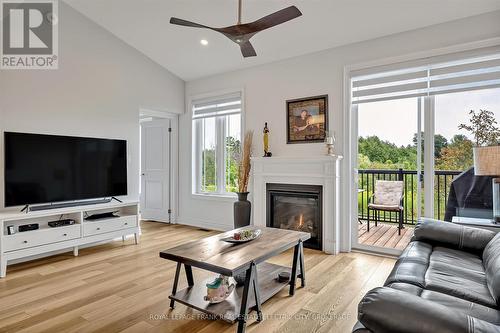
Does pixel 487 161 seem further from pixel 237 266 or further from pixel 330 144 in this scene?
pixel 237 266

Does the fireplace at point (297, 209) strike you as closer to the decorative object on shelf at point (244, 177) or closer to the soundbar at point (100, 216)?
the decorative object on shelf at point (244, 177)

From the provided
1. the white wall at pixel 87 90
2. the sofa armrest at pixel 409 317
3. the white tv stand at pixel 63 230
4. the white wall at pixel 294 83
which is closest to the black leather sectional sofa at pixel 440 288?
the sofa armrest at pixel 409 317

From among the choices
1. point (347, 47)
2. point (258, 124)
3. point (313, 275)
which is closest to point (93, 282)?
point (313, 275)

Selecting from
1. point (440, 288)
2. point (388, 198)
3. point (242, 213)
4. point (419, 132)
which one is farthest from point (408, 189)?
point (440, 288)

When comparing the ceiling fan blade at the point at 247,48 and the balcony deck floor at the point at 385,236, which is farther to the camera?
the balcony deck floor at the point at 385,236

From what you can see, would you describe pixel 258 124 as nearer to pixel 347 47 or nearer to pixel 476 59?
pixel 347 47

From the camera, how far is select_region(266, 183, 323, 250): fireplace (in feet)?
13.1

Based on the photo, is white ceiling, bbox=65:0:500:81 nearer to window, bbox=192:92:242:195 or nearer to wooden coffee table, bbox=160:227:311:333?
window, bbox=192:92:242:195

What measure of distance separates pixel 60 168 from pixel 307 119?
10.8 ft

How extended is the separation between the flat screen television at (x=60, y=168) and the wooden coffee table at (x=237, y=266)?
2.26m

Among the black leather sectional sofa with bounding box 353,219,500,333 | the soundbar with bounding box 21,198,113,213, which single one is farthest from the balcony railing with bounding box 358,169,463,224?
the soundbar with bounding box 21,198,113,213

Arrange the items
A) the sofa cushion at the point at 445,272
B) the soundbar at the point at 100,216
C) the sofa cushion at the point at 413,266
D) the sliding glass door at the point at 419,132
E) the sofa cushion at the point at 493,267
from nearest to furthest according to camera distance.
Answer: the sofa cushion at the point at 493,267, the sofa cushion at the point at 445,272, the sofa cushion at the point at 413,266, the sliding glass door at the point at 419,132, the soundbar at the point at 100,216

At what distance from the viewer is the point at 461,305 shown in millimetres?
1436

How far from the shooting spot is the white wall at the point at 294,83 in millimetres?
3281
